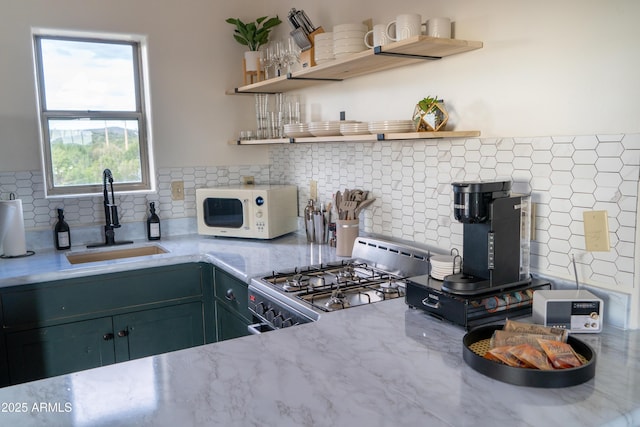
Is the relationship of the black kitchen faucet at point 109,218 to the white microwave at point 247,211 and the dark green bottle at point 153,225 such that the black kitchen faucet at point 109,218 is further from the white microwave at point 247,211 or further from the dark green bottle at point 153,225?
the white microwave at point 247,211

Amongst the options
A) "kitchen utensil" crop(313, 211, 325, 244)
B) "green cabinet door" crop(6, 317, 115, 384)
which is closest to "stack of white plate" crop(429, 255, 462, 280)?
"kitchen utensil" crop(313, 211, 325, 244)

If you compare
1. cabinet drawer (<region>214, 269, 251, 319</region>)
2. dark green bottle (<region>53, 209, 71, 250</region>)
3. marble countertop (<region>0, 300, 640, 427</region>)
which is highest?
dark green bottle (<region>53, 209, 71, 250</region>)

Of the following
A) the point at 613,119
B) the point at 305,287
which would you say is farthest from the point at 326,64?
the point at 613,119

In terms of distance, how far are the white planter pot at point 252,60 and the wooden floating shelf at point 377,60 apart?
19cm

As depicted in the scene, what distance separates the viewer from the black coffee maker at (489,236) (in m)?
1.74

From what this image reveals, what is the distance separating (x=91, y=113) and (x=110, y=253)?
35.6 inches

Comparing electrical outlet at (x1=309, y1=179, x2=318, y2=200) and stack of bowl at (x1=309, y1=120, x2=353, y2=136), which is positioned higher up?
stack of bowl at (x1=309, y1=120, x2=353, y2=136)

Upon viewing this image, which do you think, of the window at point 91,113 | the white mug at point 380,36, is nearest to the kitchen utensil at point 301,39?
the white mug at point 380,36

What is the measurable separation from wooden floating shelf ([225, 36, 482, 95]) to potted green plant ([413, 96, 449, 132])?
0.69 ft

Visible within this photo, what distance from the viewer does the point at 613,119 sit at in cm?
170

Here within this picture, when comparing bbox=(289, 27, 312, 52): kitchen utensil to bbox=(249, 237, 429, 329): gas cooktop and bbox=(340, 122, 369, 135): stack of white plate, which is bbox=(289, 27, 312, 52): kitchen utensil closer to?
bbox=(340, 122, 369, 135): stack of white plate

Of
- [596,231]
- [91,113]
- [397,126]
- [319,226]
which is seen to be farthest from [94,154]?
[596,231]

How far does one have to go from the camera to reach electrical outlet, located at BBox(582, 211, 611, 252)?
172cm

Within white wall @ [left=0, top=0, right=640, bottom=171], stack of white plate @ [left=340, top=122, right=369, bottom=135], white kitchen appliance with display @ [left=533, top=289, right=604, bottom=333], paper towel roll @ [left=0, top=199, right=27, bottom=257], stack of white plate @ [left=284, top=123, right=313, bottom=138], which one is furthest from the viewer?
paper towel roll @ [left=0, top=199, right=27, bottom=257]
